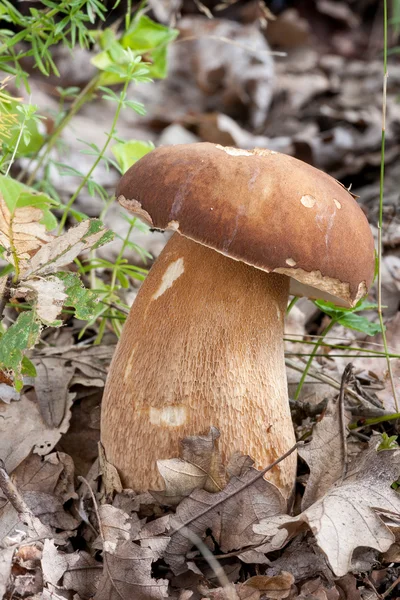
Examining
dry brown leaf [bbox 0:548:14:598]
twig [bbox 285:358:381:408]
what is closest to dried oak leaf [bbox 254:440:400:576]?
twig [bbox 285:358:381:408]

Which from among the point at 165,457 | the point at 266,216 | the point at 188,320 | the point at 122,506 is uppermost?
the point at 266,216

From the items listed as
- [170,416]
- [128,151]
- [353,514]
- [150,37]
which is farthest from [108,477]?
[150,37]

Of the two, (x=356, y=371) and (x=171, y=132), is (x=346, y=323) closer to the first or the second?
(x=356, y=371)

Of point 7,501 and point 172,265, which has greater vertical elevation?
point 172,265

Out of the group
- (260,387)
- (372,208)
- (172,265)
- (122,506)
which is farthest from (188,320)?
(372,208)

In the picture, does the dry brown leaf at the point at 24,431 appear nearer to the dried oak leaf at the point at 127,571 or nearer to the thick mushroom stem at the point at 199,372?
the thick mushroom stem at the point at 199,372

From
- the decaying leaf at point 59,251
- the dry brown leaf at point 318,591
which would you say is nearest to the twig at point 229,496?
the dry brown leaf at point 318,591

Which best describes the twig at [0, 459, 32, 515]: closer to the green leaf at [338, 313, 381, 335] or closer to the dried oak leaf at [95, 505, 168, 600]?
the dried oak leaf at [95, 505, 168, 600]
